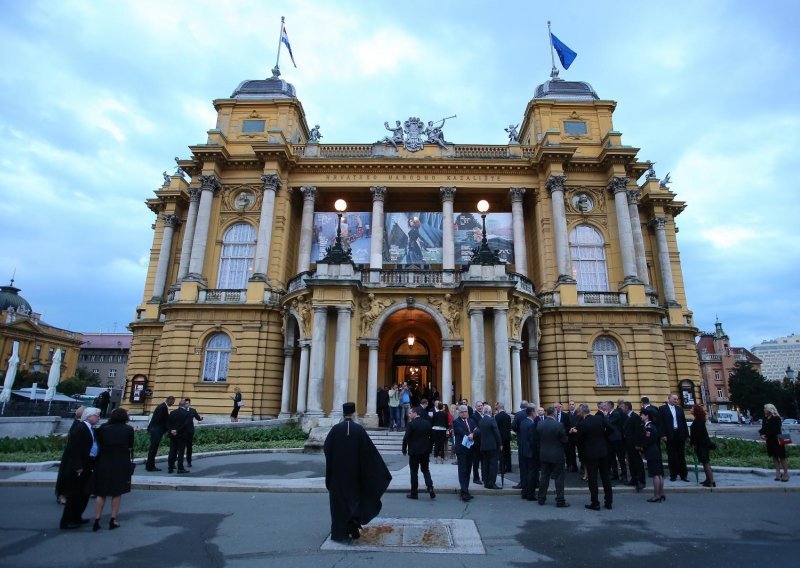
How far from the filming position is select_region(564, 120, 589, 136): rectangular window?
33.2 m

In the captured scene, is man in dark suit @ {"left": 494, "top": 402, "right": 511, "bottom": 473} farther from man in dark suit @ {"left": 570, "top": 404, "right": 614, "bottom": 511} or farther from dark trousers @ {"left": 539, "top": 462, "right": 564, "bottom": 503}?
man in dark suit @ {"left": 570, "top": 404, "right": 614, "bottom": 511}

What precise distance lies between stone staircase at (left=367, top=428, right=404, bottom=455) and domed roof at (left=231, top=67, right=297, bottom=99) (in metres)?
25.5

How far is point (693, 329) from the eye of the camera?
31719mm

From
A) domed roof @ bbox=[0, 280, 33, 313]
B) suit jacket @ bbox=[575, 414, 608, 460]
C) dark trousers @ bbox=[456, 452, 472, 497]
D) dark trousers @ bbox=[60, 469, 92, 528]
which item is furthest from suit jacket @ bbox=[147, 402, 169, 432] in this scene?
domed roof @ bbox=[0, 280, 33, 313]

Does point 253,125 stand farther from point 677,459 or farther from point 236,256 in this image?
point 677,459

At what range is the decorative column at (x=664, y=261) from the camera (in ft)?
108

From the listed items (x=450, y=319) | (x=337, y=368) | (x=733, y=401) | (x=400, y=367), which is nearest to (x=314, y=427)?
(x=337, y=368)

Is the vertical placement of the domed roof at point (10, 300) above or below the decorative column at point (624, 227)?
above

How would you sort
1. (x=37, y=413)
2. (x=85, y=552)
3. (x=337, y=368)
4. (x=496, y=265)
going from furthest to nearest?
(x=37, y=413)
(x=496, y=265)
(x=337, y=368)
(x=85, y=552)

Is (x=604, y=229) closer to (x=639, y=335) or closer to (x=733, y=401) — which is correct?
(x=639, y=335)

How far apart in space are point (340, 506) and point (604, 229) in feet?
95.7

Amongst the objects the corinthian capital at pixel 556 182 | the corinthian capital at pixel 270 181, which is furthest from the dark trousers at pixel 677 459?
the corinthian capital at pixel 270 181

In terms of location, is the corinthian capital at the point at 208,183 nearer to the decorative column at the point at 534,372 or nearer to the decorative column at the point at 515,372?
the decorative column at the point at 515,372

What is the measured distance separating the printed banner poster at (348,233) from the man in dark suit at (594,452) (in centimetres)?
2188
